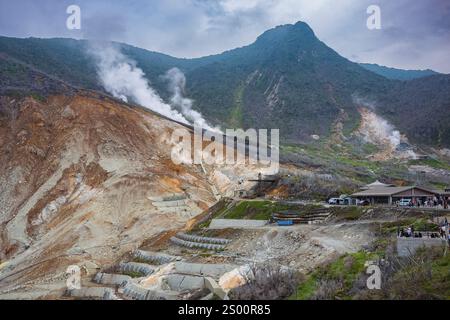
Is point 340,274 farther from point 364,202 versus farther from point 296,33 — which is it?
point 296,33

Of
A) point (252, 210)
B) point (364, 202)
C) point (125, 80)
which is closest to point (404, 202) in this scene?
point (364, 202)

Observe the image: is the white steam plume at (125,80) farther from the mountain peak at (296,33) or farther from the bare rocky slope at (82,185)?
the mountain peak at (296,33)

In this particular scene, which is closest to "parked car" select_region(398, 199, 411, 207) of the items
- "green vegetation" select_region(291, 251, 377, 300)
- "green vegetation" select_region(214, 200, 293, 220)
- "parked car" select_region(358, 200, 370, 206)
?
"parked car" select_region(358, 200, 370, 206)

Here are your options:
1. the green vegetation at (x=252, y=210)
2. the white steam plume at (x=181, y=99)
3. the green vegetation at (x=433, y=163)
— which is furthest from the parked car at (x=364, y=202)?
the white steam plume at (x=181, y=99)

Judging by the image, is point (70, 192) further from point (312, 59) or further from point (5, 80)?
point (312, 59)

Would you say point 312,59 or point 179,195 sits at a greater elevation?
point 312,59
